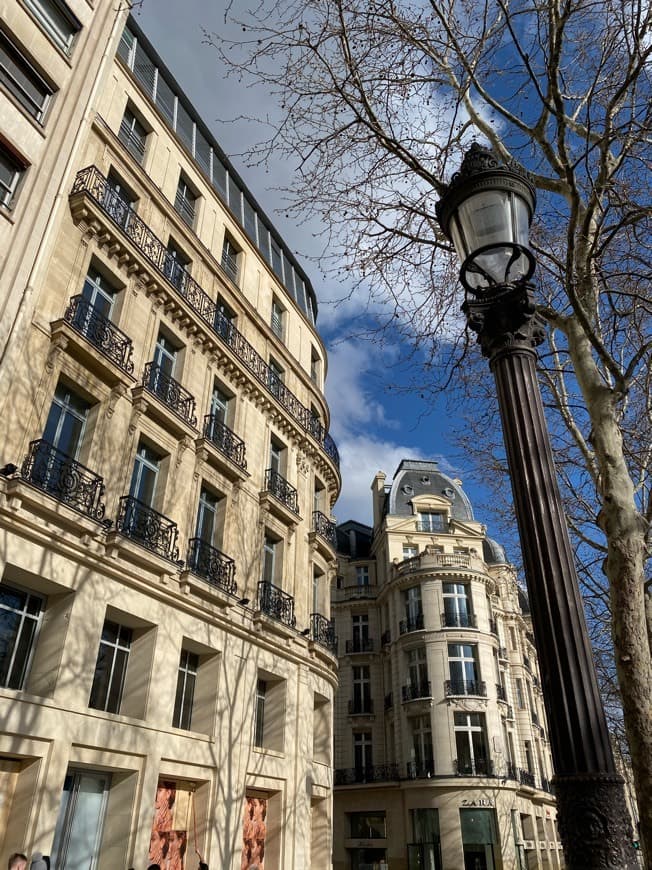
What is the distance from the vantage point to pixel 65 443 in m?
11.9

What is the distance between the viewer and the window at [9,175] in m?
12.3

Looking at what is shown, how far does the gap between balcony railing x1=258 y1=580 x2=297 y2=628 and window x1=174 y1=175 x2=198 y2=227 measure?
1029cm

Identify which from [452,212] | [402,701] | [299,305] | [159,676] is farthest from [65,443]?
[402,701]

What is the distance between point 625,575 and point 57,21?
53.9ft

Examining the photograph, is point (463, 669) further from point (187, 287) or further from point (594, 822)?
point (594, 822)

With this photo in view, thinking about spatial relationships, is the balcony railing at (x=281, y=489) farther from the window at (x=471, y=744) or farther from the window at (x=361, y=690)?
the window at (x=361, y=690)

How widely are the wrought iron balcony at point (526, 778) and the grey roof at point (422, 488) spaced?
569 inches

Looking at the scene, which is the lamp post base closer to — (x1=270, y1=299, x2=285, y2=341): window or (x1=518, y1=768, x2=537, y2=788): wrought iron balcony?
(x1=270, y1=299, x2=285, y2=341): window

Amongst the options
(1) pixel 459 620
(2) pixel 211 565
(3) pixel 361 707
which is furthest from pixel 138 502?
(3) pixel 361 707

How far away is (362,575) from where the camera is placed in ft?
135

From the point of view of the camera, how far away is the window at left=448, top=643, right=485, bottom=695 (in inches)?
1238

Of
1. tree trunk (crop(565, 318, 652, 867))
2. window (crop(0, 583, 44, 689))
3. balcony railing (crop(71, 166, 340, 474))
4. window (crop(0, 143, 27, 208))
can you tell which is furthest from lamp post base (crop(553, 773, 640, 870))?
balcony railing (crop(71, 166, 340, 474))

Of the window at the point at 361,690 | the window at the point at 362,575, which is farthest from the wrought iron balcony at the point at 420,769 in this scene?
the window at the point at 362,575

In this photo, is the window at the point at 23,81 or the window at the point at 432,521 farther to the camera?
the window at the point at 432,521
